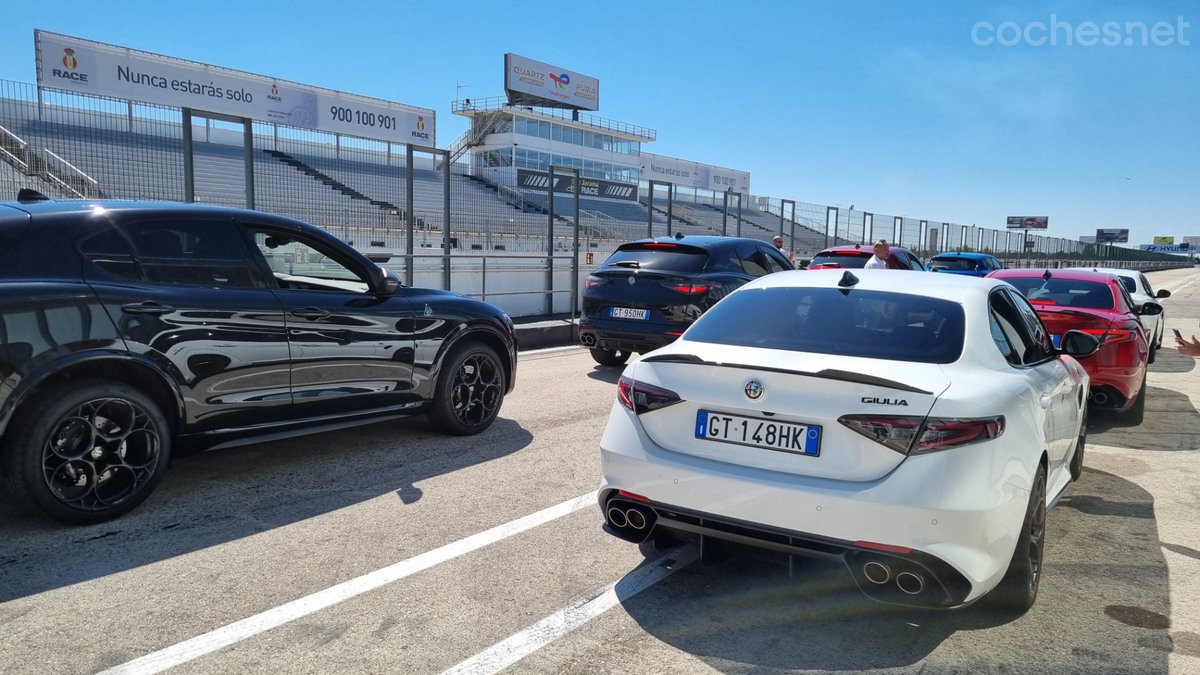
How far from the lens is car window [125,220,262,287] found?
176 inches

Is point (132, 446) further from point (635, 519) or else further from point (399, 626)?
point (635, 519)

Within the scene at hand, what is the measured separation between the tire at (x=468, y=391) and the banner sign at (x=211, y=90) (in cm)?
3192

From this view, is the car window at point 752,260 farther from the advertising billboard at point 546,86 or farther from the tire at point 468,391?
the advertising billboard at point 546,86

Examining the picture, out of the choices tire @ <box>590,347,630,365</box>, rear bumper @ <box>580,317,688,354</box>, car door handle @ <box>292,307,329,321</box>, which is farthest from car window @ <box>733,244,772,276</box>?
car door handle @ <box>292,307,329,321</box>

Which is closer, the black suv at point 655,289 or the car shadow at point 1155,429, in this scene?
the car shadow at point 1155,429

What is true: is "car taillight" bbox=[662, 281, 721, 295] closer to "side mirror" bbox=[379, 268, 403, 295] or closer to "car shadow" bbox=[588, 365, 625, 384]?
"car shadow" bbox=[588, 365, 625, 384]

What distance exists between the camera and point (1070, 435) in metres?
4.38

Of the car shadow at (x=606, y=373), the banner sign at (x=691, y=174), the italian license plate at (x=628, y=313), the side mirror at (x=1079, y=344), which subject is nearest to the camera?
the side mirror at (x=1079, y=344)

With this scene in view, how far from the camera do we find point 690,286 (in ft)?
28.9

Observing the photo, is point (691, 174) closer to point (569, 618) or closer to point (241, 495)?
point (241, 495)

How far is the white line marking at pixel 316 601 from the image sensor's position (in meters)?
2.88

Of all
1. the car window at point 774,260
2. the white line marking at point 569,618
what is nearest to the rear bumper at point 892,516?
the white line marking at point 569,618

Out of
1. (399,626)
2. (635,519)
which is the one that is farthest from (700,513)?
(399,626)

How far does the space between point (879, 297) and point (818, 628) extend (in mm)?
1515
